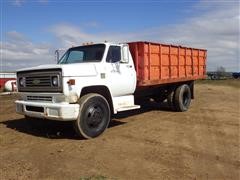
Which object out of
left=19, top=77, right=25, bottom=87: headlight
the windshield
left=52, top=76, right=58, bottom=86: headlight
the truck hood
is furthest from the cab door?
left=19, top=77, right=25, bottom=87: headlight

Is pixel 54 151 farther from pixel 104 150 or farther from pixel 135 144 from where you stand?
pixel 135 144

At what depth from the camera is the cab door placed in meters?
8.84

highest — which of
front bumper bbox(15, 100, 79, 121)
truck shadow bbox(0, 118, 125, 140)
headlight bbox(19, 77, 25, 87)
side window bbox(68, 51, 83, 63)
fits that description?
side window bbox(68, 51, 83, 63)

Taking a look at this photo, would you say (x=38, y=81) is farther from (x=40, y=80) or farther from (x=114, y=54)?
(x=114, y=54)

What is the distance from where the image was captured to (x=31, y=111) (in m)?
8.23

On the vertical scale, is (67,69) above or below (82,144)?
above

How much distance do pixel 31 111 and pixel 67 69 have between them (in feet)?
5.15

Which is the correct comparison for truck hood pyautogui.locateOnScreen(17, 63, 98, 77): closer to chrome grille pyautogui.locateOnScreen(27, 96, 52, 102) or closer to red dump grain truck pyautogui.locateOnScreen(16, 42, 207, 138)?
red dump grain truck pyautogui.locateOnScreen(16, 42, 207, 138)

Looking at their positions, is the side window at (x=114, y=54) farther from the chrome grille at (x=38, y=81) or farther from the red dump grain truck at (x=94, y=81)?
the chrome grille at (x=38, y=81)

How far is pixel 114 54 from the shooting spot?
917 centimetres

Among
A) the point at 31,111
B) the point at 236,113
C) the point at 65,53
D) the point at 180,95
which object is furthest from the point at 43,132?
the point at 236,113

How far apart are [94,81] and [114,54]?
1.33 meters

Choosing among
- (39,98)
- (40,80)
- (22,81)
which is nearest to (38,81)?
(40,80)

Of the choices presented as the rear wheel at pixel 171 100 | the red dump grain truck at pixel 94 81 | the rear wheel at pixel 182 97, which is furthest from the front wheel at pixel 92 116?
the rear wheel at pixel 171 100
